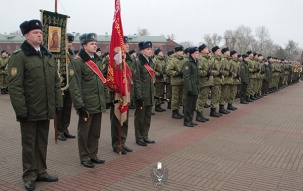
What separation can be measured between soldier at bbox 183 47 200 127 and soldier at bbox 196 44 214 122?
Answer: 729mm

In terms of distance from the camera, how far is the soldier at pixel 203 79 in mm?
9898

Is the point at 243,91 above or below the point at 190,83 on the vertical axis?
below

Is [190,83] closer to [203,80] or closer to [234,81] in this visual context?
[203,80]

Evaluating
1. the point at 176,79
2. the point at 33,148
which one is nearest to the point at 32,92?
the point at 33,148

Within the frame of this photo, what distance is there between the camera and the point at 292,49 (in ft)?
302

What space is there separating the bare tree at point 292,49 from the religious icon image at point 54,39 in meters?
89.8

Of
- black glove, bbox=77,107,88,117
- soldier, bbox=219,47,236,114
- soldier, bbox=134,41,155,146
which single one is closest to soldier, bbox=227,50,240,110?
soldier, bbox=219,47,236,114

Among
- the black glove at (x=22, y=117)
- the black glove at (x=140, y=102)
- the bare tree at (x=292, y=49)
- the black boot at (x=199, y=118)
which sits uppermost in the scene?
the bare tree at (x=292, y=49)

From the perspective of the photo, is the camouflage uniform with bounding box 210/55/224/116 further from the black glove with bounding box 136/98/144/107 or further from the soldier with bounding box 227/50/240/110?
the black glove with bounding box 136/98/144/107

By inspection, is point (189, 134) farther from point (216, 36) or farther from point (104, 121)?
point (216, 36)

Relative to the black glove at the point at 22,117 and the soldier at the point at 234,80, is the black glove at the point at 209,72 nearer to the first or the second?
the soldier at the point at 234,80

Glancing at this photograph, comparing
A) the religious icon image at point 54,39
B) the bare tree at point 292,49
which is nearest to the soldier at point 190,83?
the religious icon image at point 54,39

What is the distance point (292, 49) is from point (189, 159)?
313 feet

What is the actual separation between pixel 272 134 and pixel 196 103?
7.85ft
